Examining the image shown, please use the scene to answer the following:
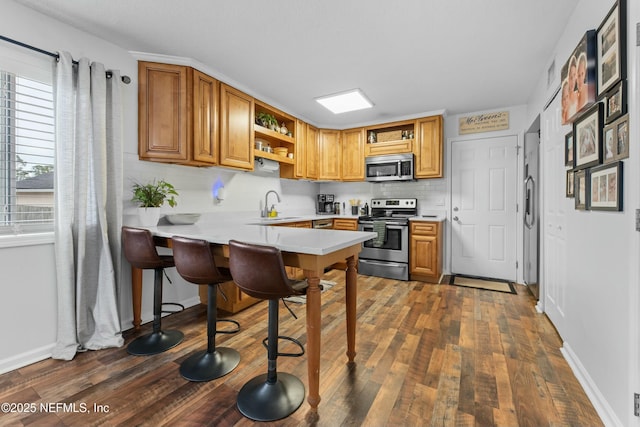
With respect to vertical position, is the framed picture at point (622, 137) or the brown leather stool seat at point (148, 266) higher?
the framed picture at point (622, 137)

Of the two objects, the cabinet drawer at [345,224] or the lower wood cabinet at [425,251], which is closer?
the lower wood cabinet at [425,251]

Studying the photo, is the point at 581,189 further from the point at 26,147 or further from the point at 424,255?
the point at 26,147

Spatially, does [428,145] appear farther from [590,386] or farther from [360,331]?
[590,386]

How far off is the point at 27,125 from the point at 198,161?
119cm

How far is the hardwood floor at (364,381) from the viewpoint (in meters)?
1.46

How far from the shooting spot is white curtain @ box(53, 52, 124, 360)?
202 centimetres

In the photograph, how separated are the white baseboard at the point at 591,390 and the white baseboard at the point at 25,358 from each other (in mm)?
3467

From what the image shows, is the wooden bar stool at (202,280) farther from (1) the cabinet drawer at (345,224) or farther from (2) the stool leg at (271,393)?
(1) the cabinet drawer at (345,224)

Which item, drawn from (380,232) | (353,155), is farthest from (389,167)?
(380,232)

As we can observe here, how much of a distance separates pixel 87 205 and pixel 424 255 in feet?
12.4

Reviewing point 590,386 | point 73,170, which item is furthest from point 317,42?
point 590,386

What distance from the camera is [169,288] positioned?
2824mm

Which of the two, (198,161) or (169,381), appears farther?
(198,161)

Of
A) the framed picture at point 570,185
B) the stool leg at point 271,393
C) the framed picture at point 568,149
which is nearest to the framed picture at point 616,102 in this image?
the framed picture at point 568,149
